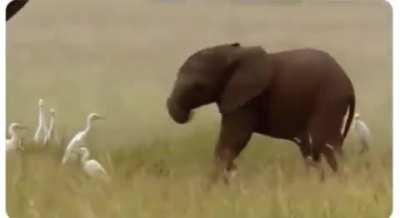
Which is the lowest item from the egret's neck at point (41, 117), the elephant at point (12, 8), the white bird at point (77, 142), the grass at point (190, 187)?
the grass at point (190, 187)

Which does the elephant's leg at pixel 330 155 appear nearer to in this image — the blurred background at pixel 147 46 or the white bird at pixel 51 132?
the blurred background at pixel 147 46

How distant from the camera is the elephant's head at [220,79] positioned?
1.38m

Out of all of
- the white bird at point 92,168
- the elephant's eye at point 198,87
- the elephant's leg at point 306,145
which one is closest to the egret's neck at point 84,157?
the white bird at point 92,168

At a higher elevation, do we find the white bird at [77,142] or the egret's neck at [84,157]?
the white bird at [77,142]

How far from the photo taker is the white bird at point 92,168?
1.37m

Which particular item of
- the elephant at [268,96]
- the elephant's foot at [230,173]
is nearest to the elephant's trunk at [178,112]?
the elephant at [268,96]

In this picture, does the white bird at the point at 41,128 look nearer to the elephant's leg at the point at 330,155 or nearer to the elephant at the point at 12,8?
the elephant at the point at 12,8

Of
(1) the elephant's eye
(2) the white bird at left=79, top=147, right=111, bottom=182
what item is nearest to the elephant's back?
(1) the elephant's eye

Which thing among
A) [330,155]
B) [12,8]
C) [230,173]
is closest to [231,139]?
[230,173]

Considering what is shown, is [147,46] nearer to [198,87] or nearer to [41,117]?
[198,87]

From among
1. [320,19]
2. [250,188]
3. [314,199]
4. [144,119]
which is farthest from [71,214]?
[320,19]

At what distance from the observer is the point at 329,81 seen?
4.58ft

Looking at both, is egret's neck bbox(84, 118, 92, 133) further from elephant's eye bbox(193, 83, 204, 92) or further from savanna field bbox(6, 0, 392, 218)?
elephant's eye bbox(193, 83, 204, 92)

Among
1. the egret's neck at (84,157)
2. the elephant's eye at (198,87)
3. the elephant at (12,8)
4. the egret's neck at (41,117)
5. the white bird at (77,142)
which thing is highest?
the elephant at (12,8)
